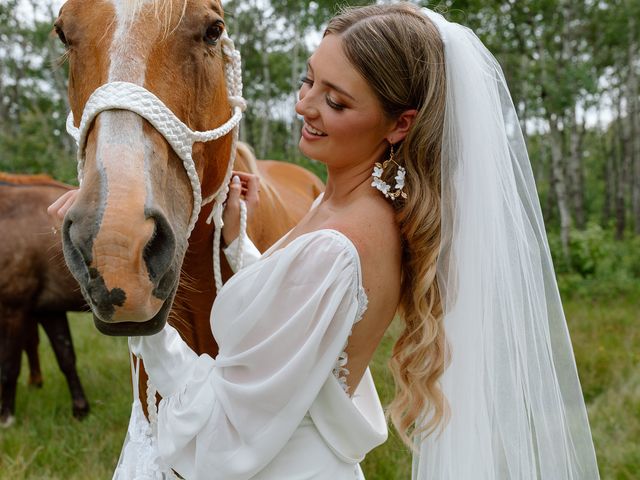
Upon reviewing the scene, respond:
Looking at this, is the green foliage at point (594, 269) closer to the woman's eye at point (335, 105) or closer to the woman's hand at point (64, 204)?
the woman's eye at point (335, 105)

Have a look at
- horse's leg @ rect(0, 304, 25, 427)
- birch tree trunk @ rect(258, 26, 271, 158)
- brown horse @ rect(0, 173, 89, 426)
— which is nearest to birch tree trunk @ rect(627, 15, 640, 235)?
birch tree trunk @ rect(258, 26, 271, 158)

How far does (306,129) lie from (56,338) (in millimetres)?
4395

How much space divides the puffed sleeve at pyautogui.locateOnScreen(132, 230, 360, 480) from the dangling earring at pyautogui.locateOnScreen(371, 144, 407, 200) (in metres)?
0.21

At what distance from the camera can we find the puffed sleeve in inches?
55.6

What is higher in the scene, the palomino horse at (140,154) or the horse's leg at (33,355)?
the palomino horse at (140,154)

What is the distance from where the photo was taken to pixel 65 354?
5.17 m

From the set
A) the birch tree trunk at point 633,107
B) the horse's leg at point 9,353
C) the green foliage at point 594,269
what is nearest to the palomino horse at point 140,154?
the horse's leg at point 9,353

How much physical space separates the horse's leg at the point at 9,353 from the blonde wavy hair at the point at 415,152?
13.8 ft

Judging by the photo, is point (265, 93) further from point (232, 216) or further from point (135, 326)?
point (135, 326)

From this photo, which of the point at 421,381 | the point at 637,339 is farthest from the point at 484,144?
the point at 637,339

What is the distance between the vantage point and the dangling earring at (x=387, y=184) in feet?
5.14

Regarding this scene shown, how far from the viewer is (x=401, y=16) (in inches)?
62.1

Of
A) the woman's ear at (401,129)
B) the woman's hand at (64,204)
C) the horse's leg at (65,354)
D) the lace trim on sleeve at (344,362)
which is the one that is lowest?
the horse's leg at (65,354)

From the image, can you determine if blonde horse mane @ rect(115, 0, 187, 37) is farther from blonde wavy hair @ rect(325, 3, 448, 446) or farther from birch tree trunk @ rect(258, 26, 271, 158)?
birch tree trunk @ rect(258, 26, 271, 158)
